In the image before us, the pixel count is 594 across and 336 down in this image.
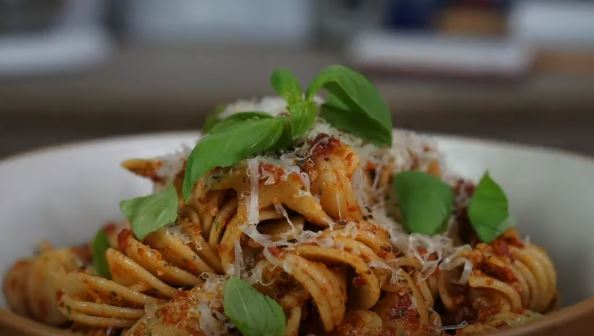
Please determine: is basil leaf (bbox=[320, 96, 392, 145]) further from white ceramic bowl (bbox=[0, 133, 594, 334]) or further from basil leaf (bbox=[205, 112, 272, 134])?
white ceramic bowl (bbox=[0, 133, 594, 334])

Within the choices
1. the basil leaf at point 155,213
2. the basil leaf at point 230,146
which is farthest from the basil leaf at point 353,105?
the basil leaf at point 155,213

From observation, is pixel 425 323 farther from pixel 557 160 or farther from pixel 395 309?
pixel 557 160

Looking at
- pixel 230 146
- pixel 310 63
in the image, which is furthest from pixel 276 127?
pixel 310 63

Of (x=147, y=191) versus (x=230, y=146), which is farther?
(x=147, y=191)

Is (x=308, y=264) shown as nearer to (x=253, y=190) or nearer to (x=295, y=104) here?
(x=253, y=190)

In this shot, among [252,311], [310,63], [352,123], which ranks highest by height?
[352,123]

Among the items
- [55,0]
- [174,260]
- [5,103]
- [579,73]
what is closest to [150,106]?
[5,103]

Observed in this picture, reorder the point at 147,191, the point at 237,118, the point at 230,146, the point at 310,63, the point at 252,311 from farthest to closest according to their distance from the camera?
the point at 310,63 → the point at 147,191 → the point at 237,118 → the point at 230,146 → the point at 252,311
